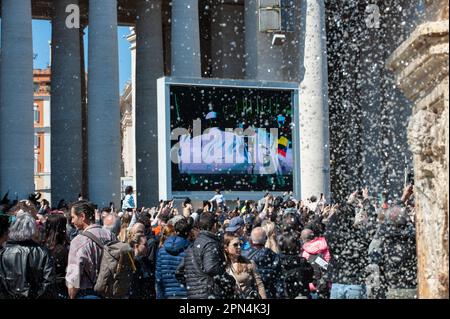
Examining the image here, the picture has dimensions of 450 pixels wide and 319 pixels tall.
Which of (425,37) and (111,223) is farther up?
(425,37)

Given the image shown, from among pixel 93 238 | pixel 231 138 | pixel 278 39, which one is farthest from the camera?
pixel 278 39

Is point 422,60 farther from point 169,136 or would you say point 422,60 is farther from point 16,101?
point 16,101

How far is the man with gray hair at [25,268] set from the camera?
857 centimetres

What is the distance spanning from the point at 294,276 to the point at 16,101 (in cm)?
3454

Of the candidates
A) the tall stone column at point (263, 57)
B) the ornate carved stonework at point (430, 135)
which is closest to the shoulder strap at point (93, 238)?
the ornate carved stonework at point (430, 135)

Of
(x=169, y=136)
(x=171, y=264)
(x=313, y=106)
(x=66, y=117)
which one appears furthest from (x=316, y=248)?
(x=66, y=117)

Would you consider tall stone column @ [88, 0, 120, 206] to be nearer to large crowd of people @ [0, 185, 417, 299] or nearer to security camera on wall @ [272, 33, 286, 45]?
security camera on wall @ [272, 33, 286, 45]

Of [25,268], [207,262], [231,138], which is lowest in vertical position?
[207,262]

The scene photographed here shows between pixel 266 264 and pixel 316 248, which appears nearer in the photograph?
pixel 266 264

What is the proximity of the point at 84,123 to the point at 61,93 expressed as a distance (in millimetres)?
8133

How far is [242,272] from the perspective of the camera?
995cm

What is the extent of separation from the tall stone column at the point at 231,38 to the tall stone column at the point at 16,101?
13580mm
